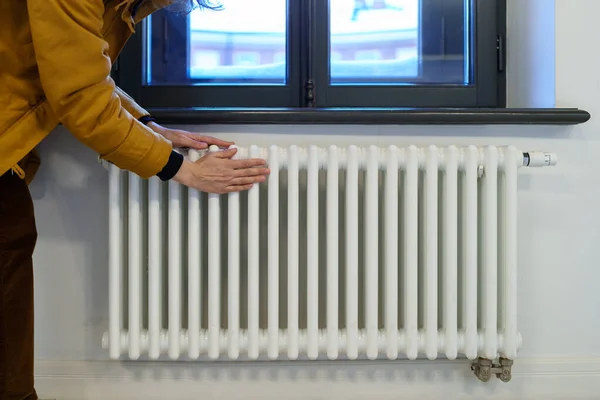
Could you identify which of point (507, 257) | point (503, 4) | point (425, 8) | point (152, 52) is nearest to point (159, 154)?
Result: point (152, 52)

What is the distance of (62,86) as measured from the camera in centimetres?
92

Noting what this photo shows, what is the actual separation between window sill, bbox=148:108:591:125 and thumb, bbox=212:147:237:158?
0.49 ft

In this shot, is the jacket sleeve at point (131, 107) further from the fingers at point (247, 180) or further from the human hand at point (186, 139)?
the fingers at point (247, 180)

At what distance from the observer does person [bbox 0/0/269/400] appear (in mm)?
909

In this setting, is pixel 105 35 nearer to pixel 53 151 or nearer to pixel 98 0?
pixel 98 0

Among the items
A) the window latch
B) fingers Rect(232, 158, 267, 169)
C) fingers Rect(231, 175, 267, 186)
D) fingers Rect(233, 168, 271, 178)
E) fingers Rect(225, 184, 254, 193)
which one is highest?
the window latch

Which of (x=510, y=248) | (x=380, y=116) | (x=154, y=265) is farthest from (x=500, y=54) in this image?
(x=154, y=265)

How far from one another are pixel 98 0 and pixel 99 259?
0.64 meters

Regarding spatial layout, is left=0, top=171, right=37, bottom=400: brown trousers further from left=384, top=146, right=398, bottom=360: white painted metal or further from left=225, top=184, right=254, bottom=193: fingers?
left=384, top=146, right=398, bottom=360: white painted metal

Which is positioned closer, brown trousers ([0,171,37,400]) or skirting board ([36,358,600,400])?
brown trousers ([0,171,37,400])

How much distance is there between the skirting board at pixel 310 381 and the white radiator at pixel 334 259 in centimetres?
16

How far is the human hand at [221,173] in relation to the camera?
1.10m

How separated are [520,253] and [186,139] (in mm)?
839

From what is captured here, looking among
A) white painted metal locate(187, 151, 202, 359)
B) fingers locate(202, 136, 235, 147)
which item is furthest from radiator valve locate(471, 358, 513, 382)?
fingers locate(202, 136, 235, 147)
